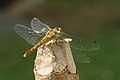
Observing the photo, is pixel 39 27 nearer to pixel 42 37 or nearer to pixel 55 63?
pixel 42 37

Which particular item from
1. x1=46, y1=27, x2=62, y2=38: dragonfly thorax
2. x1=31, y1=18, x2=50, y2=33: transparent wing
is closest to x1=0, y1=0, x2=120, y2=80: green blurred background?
x1=31, y1=18, x2=50, y2=33: transparent wing

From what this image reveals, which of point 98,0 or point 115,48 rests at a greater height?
point 98,0

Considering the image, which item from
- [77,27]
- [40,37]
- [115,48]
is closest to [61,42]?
[40,37]

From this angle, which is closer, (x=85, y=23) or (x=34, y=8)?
(x=85, y=23)

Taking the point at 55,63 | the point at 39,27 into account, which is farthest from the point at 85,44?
the point at 55,63

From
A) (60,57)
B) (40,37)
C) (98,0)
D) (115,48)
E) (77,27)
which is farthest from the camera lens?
(98,0)

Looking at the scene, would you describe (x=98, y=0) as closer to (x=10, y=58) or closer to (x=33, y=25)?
(x=10, y=58)
